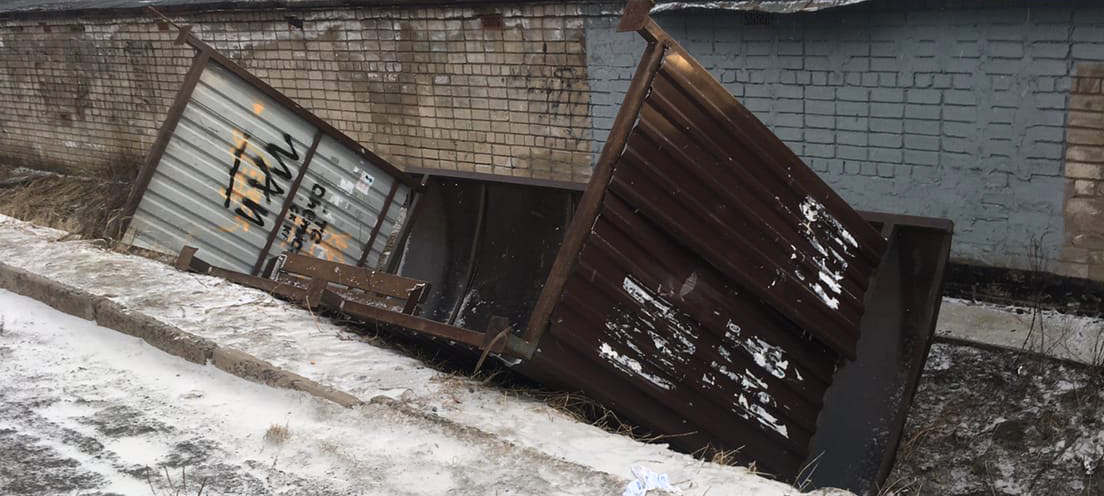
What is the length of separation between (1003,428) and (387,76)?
662 cm

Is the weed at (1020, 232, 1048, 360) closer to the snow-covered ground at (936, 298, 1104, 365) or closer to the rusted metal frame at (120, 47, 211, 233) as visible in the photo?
the snow-covered ground at (936, 298, 1104, 365)

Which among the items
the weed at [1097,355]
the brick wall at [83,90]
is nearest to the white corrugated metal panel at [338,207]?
the weed at [1097,355]

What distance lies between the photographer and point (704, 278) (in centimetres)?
461

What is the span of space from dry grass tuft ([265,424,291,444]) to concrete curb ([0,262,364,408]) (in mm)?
330

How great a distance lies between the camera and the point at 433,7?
9.07 m

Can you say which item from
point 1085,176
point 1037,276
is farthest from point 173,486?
point 1085,176

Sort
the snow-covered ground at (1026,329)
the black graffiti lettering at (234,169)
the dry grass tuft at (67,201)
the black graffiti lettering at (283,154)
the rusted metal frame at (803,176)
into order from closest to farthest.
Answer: the rusted metal frame at (803,176), the snow-covered ground at (1026,329), the black graffiti lettering at (234,169), the black graffiti lettering at (283,154), the dry grass tuft at (67,201)

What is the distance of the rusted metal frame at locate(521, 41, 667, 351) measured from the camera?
4.09 meters

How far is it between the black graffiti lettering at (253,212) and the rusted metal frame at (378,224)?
80cm

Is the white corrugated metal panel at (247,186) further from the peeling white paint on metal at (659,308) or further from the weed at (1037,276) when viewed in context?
the weed at (1037,276)

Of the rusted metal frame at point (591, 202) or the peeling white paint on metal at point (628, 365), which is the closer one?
the rusted metal frame at point (591, 202)

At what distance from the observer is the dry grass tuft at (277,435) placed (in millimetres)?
3984

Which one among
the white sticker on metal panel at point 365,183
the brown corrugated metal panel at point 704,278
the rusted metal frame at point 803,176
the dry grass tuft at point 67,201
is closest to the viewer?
the brown corrugated metal panel at point 704,278

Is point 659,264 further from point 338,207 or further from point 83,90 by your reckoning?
point 83,90
